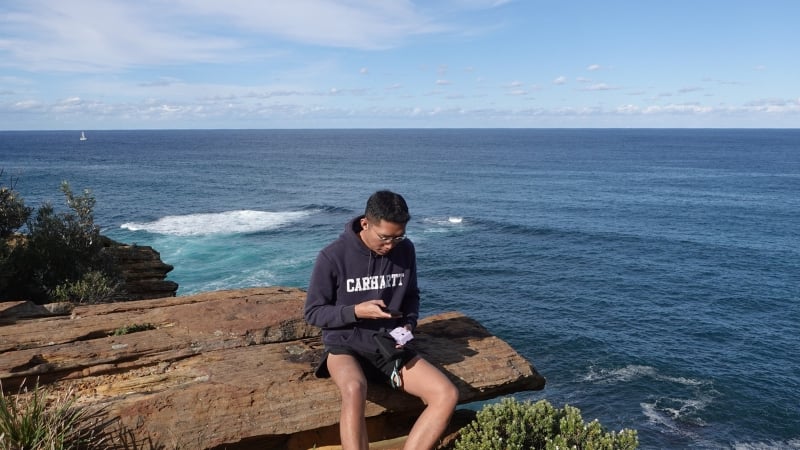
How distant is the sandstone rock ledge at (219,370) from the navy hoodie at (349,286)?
3.05 feet

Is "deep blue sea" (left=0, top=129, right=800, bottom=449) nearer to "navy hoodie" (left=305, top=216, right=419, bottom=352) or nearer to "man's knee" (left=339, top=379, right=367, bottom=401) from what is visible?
"navy hoodie" (left=305, top=216, right=419, bottom=352)

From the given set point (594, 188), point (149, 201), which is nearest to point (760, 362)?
point (594, 188)

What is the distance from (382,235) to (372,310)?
0.93m

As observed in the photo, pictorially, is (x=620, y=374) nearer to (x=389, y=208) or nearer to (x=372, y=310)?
(x=372, y=310)

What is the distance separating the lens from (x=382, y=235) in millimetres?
6684

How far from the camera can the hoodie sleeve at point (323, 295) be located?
679cm

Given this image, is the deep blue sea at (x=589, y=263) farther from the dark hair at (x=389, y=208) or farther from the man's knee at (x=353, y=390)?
the dark hair at (x=389, y=208)

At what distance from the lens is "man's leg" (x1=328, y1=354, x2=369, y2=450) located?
19.5 ft

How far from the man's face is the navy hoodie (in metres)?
0.11

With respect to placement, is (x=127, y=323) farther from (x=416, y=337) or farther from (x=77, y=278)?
(x=77, y=278)

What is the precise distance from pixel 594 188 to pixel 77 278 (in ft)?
279

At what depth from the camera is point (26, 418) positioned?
223 inches

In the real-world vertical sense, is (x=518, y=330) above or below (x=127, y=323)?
below

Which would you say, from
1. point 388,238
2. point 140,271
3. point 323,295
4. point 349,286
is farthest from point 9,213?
point 388,238
